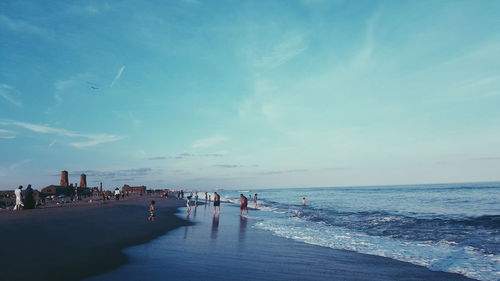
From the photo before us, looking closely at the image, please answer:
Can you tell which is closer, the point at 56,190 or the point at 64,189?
the point at 56,190

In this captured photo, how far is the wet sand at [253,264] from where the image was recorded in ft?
28.1

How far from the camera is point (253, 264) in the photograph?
1001 cm

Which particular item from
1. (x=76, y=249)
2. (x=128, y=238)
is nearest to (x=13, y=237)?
(x=76, y=249)

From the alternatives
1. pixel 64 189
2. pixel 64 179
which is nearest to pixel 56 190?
pixel 64 189

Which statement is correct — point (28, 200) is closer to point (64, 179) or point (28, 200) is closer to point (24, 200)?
point (24, 200)

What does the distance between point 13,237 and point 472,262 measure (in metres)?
18.2

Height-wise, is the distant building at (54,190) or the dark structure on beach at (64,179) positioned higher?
the dark structure on beach at (64,179)

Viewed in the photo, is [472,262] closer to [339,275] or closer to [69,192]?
Result: [339,275]

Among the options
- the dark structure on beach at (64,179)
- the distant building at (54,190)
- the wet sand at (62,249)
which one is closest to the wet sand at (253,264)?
the wet sand at (62,249)

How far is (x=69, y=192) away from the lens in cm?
5944

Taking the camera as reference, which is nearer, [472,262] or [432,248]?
[472,262]

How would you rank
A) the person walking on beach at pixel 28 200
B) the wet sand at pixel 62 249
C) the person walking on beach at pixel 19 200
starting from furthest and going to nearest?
the person walking on beach at pixel 28 200 → the person walking on beach at pixel 19 200 → the wet sand at pixel 62 249

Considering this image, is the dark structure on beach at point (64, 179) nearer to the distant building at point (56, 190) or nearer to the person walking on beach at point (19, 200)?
the distant building at point (56, 190)

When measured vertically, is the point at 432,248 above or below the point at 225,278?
below
